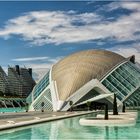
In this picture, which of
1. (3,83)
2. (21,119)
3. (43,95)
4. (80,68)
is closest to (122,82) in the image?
(80,68)

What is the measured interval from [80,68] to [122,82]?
7768 millimetres

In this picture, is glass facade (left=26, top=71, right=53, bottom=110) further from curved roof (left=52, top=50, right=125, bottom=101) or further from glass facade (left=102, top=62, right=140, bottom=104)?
glass facade (left=102, top=62, right=140, bottom=104)

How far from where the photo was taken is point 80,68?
69.8 m

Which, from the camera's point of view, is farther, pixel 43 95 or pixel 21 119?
pixel 43 95

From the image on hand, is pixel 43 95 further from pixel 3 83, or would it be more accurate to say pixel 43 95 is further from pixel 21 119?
pixel 3 83

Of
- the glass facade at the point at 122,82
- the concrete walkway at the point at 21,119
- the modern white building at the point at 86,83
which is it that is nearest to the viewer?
the concrete walkway at the point at 21,119

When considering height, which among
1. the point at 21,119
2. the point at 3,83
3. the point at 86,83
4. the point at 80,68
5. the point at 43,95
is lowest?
the point at 21,119

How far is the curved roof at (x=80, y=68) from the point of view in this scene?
216ft

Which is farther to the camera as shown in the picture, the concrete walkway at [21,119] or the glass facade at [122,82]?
the glass facade at [122,82]

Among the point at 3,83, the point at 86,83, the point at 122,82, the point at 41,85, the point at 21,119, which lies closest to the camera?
the point at 21,119

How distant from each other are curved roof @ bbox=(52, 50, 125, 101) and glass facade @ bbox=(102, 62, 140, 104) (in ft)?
5.04

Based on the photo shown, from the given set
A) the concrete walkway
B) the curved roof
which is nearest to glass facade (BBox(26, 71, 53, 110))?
the curved roof

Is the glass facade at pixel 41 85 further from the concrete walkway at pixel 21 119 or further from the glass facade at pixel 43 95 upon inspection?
the concrete walkway at pixel 21 119

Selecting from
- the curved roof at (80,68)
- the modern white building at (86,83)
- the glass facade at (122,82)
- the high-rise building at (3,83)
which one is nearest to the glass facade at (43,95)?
the modern white building at (86,83)
